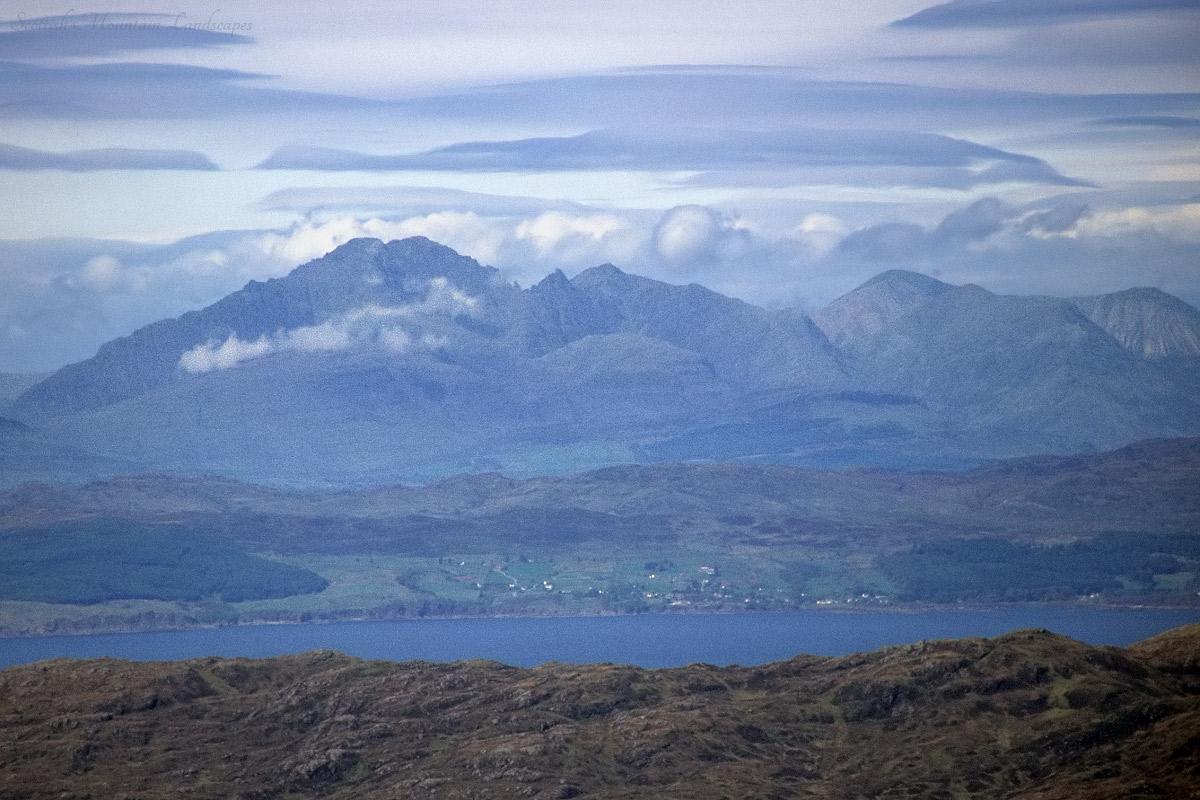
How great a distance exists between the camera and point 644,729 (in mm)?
176875

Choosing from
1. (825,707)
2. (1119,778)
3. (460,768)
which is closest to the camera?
(1119,778)

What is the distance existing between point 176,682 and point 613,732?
147ft

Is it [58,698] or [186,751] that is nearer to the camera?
[186,751]

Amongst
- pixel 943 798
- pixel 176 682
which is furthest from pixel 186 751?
pixel 943 798

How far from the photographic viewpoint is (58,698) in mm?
192875

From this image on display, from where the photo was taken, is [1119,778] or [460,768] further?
[460,768]

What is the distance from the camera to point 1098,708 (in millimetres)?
169875

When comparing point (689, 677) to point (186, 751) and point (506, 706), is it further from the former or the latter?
point (186, 751)

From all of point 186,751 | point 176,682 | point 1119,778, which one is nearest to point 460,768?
point 186,751

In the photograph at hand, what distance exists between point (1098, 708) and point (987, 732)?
9299 mm

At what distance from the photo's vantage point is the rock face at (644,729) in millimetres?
164875

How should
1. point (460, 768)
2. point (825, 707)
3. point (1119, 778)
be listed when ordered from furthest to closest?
point (825, 707), point (460, 768), point (1119, 778)

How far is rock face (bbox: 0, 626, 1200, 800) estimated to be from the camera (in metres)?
165

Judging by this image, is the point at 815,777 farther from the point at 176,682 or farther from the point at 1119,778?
the point at 176,682
